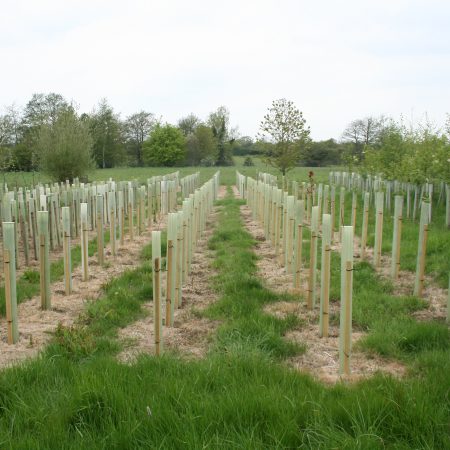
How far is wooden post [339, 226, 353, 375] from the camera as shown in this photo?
3797 mm

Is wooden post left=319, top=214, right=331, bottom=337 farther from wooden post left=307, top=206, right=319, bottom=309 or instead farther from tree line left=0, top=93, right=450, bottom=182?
tree line left=0, top=93, right=450, bottom=182

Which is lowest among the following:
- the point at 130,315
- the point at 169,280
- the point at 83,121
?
the point at 130,315

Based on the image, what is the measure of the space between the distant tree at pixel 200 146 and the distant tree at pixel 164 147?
109cm

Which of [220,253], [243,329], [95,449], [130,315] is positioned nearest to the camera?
[95,449]

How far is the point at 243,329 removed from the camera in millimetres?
4758

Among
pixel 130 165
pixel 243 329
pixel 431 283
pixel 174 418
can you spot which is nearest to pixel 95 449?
pixel 174 418

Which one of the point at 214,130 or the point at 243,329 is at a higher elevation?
the point at 214,130

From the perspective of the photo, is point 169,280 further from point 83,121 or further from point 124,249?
point 83,121

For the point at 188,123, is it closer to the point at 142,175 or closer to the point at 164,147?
the point at 164,147

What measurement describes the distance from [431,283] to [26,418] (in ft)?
17.2

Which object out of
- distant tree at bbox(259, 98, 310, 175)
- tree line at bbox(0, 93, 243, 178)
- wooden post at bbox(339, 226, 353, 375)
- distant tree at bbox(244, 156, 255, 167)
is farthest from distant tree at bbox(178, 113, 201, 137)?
wooden post at bbox(339, 226, 353, 375)

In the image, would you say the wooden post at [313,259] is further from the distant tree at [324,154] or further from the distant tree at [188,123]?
the distant tree at [188,123]

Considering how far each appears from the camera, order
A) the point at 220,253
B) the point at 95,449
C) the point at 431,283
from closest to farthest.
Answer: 1. the point at 95,449
2. the point at 431,283
3. the point at 220,253

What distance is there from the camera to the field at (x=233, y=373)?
9.11 feet
